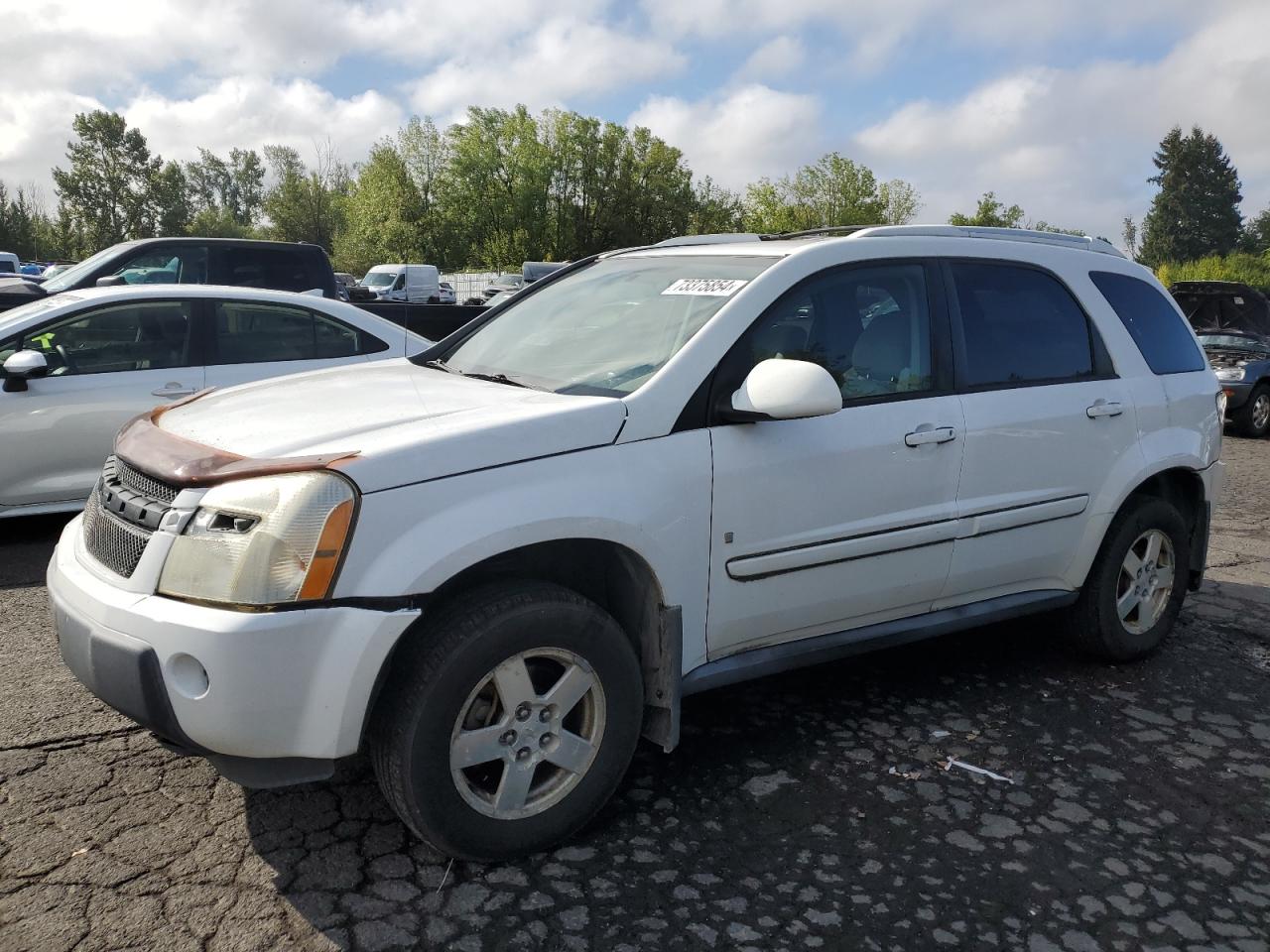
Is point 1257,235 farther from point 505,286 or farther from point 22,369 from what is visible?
point 22,369

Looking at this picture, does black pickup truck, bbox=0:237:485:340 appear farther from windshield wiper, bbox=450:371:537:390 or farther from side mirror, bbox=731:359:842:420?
side mirror, bbox=731:359:842:420

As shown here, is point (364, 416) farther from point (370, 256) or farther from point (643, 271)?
point (370, 256)

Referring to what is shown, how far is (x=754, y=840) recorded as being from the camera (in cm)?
310

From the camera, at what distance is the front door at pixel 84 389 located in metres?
5.98

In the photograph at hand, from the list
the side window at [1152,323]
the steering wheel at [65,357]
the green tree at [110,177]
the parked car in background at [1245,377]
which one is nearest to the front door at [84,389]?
the steering wheel at [65,357]

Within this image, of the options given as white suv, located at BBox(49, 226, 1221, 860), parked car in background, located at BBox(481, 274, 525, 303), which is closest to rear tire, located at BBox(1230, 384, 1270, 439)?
white suv, located at BBox(49, 226, 1221, 860)

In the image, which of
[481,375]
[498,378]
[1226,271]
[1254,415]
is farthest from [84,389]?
[1226,271]

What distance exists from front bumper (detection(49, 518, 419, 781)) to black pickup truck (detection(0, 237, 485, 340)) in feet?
27.2

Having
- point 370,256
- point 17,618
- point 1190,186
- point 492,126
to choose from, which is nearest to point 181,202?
point 370,256

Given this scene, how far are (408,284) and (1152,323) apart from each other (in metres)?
34.1

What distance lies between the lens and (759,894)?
9.29 feet

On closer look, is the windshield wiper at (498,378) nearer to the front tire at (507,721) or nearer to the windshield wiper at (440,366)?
the windshield wiper at (440,366)

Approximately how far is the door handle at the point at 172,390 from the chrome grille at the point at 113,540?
A: 3459mm

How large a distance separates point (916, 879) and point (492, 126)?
236 feet
